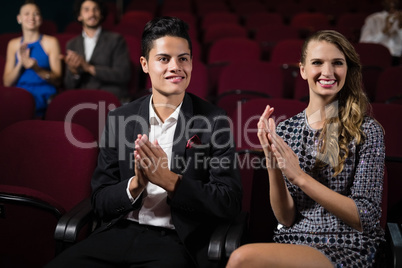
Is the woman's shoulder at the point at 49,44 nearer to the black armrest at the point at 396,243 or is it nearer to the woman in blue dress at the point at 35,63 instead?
the woman in blue dress at the point at 35,63

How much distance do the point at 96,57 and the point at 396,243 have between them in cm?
247

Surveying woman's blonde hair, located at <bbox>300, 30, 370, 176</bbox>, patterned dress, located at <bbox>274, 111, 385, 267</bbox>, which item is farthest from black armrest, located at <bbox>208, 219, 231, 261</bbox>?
woman's blonde hair, located at <bbox>300, 30, 370, 176</bbox>

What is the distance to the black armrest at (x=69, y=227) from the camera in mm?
1407

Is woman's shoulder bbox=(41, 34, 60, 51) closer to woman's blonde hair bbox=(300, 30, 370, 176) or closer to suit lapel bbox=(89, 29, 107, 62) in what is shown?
suit lapel bbox=(89, 29, 107, 62)

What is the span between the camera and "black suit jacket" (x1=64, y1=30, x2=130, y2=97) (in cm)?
322

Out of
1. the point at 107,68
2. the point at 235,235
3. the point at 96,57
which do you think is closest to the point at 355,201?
the point at 235,235

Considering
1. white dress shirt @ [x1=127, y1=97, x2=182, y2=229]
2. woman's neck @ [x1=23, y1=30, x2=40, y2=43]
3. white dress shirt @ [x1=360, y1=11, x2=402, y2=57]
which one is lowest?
white dress shirt @ [x1=127, y1=97, x2=182, y2=229]

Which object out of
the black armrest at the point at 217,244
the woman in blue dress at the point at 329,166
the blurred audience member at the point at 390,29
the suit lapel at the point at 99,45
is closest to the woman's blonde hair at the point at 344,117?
the woman in blue dress at the point at 329,166

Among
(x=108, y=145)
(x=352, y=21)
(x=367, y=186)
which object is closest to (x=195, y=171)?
(x=108, y=145)

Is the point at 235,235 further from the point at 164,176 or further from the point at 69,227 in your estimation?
the point at 69,227

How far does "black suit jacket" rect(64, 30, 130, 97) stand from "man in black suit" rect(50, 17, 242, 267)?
64.5 inches

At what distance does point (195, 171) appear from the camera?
152cm

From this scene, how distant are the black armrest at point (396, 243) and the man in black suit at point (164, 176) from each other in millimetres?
460

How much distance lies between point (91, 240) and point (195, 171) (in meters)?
0.39
